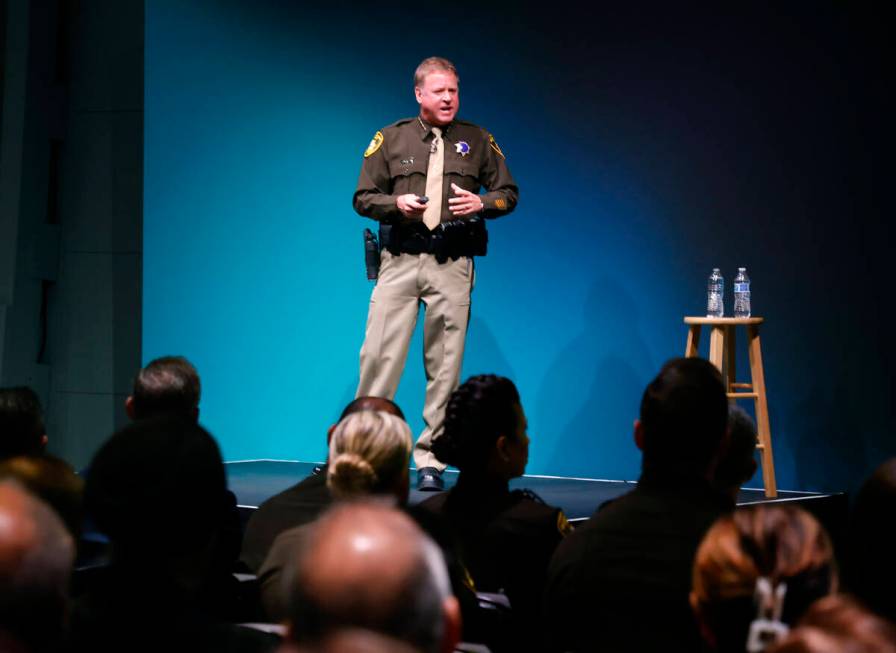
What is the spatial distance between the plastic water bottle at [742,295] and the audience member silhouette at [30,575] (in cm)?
380

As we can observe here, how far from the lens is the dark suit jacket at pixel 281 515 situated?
2.43 meters

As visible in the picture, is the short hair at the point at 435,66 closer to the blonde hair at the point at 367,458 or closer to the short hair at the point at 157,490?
the blonde hair at the point at 367,458

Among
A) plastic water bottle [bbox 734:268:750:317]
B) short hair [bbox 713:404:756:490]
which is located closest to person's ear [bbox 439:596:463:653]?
short hair [bbox 713:404:756:490]

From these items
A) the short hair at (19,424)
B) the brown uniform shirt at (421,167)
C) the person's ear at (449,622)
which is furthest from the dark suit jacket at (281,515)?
the brown uniform shirt at (421,167)

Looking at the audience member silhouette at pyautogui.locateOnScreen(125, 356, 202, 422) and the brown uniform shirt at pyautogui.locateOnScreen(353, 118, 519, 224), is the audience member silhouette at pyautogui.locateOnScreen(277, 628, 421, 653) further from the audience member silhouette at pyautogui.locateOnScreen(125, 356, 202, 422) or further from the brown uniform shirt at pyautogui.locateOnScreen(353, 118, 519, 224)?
the brown uniform shirt at pyautogui.locateOnScreen(353, 118, 519, 224)

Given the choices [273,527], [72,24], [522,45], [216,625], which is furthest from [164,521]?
[72,24]

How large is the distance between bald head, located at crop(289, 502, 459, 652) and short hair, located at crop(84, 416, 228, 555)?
61cm

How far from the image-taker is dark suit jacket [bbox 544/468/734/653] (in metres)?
1.75

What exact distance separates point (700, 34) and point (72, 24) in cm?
333

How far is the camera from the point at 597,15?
5.11 m

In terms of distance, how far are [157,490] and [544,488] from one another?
126 inches

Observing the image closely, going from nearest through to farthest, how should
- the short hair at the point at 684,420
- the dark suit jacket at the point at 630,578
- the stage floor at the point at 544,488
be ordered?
the dark suit jacket at the point at 630,578, the short hair at the point at 684,420, the stage floor at the point at 544,488

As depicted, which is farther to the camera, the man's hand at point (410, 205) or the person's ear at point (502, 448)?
the man's hand at point (410, 205)

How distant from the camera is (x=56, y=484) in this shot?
Answer: 1899 mm
